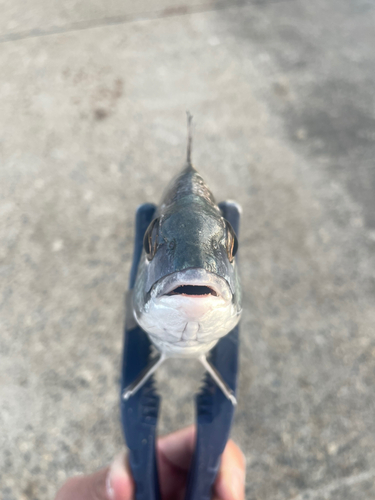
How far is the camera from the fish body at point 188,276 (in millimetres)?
525

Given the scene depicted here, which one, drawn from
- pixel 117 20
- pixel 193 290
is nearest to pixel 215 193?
pixel 193 290

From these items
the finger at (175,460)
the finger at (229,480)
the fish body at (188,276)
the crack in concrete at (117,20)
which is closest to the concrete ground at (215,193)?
the crack in concrete at (117,20)

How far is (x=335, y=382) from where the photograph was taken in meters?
1.31

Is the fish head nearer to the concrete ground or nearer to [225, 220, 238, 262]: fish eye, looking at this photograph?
[225, 220, 238, 262]: fish eye

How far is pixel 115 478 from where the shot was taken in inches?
32.3

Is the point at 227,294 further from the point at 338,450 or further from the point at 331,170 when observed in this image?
the point at 331,170

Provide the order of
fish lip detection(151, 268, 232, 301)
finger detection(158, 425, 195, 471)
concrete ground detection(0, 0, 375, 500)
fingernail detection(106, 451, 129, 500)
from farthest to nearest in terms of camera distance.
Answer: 1. concrete ground detection(0, 0, 375, 500)
2. finger detection(158, 425, 195, 471)
3. fingernail detection(106, 451, 129, 500)
4. fish lip detection(151, 268, 232, 301)

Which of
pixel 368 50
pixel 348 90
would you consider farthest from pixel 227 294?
pixel 368 50

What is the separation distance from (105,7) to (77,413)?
2.34m

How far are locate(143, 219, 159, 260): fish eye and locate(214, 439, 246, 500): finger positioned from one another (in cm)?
59

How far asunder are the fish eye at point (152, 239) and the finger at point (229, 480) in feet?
1.94

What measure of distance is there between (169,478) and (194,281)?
30.1 inches

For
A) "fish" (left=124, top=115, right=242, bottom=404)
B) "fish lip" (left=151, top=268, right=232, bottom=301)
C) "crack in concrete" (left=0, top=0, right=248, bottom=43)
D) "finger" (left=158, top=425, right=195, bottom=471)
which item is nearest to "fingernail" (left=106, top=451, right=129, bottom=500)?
"finger" (left=158, top=425, right=195, bottom=471)

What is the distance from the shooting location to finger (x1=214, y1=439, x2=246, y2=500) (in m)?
0.86
